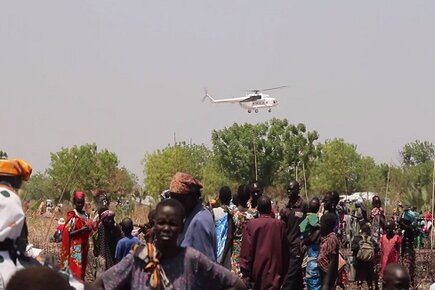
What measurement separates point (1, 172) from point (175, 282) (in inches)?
39.2

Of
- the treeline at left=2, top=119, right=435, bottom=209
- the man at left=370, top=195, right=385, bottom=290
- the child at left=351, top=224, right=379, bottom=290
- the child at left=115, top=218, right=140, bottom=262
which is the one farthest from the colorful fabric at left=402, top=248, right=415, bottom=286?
the treeline at left=2, top=119, right=435, bottom=209

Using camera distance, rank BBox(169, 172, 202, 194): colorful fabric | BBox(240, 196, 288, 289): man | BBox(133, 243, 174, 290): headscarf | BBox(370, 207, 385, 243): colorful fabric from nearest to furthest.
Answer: BBox(133, 243, 174, 290): headscarf < BBox(169, 172, 202, 194): colorful fabric < BBox(240, 196, 288, 289): man < BBox(370, 207, 385, 243): colorful fabric

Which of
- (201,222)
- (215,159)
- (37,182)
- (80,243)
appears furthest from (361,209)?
(37,182)

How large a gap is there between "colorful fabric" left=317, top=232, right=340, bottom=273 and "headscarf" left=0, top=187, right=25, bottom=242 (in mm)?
5253

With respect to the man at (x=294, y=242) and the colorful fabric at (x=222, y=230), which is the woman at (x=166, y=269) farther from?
the man at (x=294, y=242)

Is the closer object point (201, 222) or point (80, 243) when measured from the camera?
point (201, 222)

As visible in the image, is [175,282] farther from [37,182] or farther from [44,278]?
[37,182]

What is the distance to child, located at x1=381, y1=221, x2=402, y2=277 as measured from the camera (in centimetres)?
1269

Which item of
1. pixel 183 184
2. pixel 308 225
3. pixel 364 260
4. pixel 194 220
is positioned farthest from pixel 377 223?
pixel 194 220

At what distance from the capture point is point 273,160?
65.7 metres

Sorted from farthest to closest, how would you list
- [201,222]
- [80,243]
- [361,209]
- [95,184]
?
[95,184], [361,209], [80,243], [201,222]

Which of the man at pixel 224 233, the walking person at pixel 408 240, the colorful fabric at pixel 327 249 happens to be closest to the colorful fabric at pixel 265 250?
the man at pixel 224 233

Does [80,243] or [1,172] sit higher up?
[1,172]

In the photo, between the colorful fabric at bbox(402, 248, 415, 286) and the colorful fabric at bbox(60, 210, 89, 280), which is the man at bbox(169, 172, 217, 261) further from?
the colorful fabric at bbox(402, 248, 415, 286)
